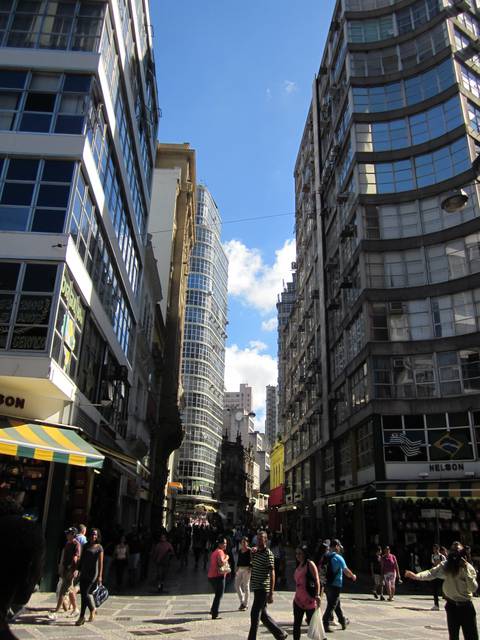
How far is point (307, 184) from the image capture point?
175 ft

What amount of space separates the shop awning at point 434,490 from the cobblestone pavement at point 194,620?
26.3 ft

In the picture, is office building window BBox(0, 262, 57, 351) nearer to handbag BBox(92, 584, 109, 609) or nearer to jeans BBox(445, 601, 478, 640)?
handbag BBox(92, 584, 109, 609)

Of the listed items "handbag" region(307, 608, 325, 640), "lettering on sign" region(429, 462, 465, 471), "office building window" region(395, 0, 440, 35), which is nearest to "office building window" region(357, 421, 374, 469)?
"lettering on sign" region(429, 462, 465, 471)

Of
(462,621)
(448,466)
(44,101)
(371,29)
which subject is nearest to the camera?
(462,621)

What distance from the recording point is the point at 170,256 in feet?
144

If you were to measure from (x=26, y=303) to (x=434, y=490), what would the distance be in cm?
1963

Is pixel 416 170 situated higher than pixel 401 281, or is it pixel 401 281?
pixel 416 170

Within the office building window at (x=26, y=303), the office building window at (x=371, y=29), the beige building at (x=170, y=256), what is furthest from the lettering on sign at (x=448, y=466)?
the office building window at (x=371, y=29)

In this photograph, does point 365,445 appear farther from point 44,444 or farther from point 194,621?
point 44,444

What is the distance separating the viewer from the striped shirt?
8.75m

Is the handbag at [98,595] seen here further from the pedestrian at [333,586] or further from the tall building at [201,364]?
the tall building at [201,364]

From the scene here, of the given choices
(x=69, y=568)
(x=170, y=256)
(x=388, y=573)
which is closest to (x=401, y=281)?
(x=388, y=573)

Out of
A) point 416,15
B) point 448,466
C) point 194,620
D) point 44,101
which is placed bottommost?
point 194,620

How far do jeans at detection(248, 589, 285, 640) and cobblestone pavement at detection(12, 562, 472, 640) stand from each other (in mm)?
1495
